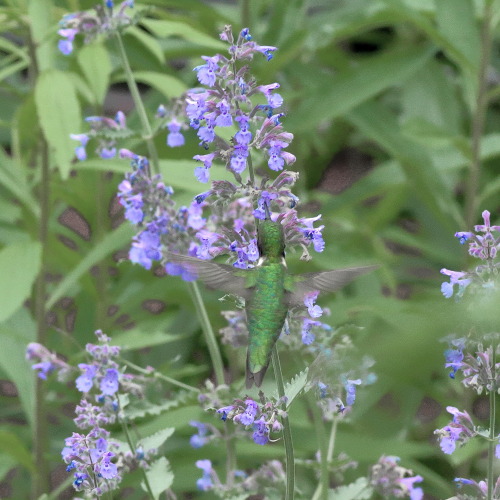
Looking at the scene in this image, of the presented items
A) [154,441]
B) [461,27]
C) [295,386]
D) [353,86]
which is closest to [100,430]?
[154,441]

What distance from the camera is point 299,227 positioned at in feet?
5.30

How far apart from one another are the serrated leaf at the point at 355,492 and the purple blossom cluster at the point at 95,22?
133 centimetres

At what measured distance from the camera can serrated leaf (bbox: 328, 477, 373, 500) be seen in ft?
6.81

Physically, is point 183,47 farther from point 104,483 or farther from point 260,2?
point 104,483

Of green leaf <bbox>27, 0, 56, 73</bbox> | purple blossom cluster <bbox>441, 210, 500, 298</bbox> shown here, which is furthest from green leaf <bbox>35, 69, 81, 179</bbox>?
purple blossom cluster <bbox>441, 210, 500, 298</bbox>

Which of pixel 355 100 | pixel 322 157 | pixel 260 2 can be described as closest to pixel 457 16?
pixel 355 100

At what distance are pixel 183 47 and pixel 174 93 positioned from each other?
2.64 feet

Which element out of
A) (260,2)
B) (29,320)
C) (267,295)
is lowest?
(29,320)

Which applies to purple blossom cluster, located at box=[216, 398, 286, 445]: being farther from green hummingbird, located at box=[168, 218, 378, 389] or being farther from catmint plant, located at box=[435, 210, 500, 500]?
catmint plant, located at box=[435, 210, 500, 500]

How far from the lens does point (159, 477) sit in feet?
6.35

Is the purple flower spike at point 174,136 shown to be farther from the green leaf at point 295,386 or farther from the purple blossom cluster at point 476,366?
the purple blossom cluster at point 476,366

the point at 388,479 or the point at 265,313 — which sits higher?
the point at 265,313

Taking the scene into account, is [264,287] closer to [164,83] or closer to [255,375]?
[255,375]

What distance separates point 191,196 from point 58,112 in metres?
0.56
